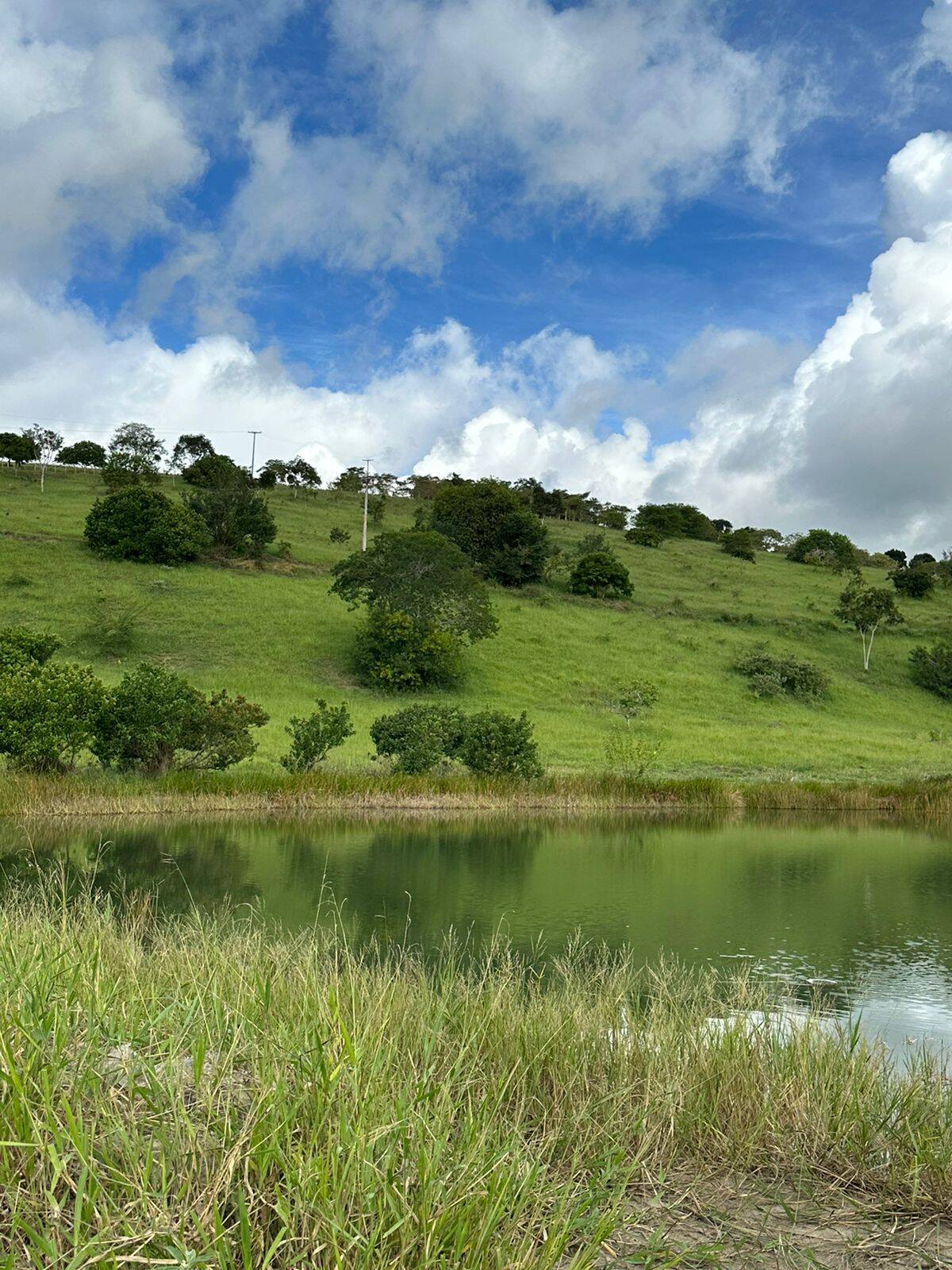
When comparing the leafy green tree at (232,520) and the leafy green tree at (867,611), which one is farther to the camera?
the leafy green tree at (867,611)

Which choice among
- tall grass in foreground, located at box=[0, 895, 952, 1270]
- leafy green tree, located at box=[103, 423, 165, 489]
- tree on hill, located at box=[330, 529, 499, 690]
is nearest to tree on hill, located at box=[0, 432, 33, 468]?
leafy green tree, located at box=[103, 423, 165, 489]

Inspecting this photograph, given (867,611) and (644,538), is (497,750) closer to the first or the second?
(867,611)

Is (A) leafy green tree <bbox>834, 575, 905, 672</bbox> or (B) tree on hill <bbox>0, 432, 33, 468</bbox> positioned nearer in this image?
(A) leafy green tree <bbox>834, 575, 905, 672</bbox>

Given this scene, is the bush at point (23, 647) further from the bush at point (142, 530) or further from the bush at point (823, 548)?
the bush at point (823, 548)

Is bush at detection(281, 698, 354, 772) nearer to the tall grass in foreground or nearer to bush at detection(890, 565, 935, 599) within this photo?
the tall grass in foreground

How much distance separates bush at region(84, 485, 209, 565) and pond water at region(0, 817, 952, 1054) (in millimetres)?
35351

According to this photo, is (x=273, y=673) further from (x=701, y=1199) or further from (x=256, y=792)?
(x=701, y=1199)

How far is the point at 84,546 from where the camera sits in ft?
189

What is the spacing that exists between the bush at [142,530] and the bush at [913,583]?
4753 cm

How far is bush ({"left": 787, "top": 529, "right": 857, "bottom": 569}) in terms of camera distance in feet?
299

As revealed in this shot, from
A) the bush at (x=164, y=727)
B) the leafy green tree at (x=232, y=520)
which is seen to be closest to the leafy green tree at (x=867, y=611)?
the leafy green tree at (x=232, y=520)

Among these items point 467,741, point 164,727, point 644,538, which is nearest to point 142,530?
point 467,741

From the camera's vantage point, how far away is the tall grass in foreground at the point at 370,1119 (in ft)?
12.0

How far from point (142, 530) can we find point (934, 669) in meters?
42.3
